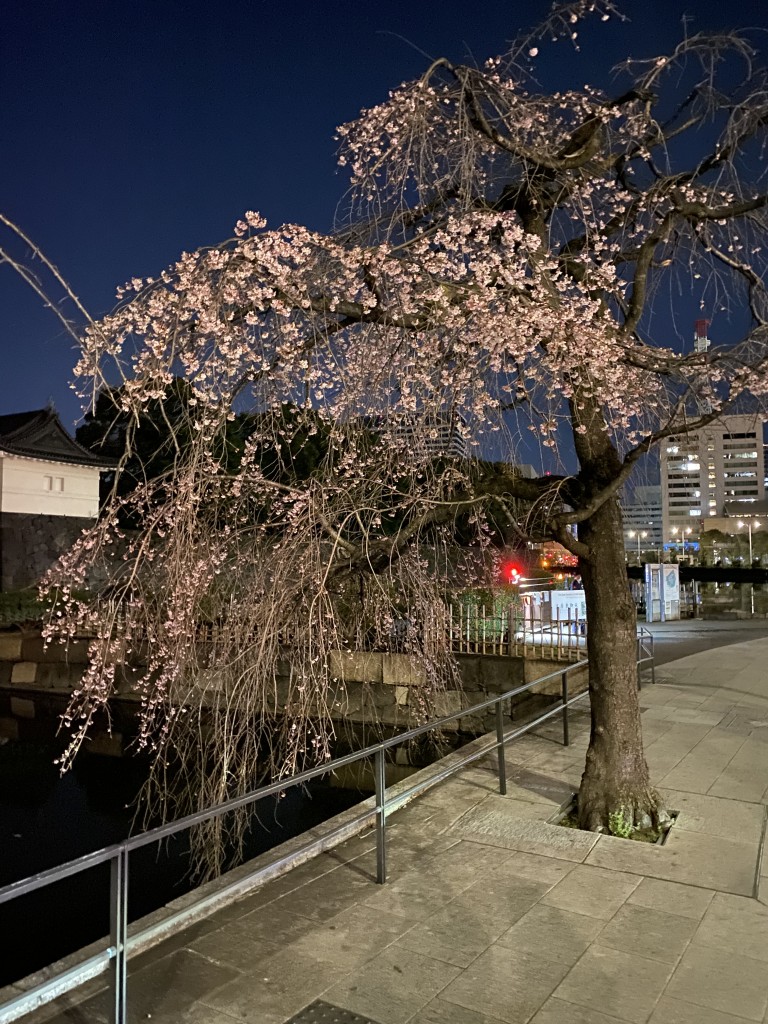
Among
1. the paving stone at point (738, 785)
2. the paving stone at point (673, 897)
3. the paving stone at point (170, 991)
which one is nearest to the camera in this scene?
the paving stone at point (170, 991)

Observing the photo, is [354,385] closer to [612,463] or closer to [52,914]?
[612,463]

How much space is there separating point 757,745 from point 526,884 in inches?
178

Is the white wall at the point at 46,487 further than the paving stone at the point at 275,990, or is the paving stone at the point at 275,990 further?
the white wall at the point at 46,487

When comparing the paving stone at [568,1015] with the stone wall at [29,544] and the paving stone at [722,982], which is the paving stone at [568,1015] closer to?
the paving stone at [722,982]

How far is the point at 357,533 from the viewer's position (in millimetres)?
6617

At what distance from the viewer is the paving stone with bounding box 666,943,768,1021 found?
3.27 metres

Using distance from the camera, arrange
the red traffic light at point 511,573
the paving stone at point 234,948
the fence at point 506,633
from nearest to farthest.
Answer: the paving stone at point 234,948 < the fence at point 506,633 < the red traffic light at point 511,573

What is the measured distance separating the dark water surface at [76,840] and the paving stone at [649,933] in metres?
4.49

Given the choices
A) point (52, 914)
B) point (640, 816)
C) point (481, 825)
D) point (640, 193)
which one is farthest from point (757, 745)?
point (52, 914)

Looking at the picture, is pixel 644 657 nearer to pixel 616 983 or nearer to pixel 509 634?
pixel 509 634

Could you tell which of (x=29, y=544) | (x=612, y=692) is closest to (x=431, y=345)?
(x=612, y=692)

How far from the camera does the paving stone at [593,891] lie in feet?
14.0

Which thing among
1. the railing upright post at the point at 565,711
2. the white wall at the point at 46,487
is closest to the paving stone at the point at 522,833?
the railing upright post at the point at 565,711

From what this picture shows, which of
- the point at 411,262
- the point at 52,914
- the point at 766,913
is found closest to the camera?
the point at 766,913
